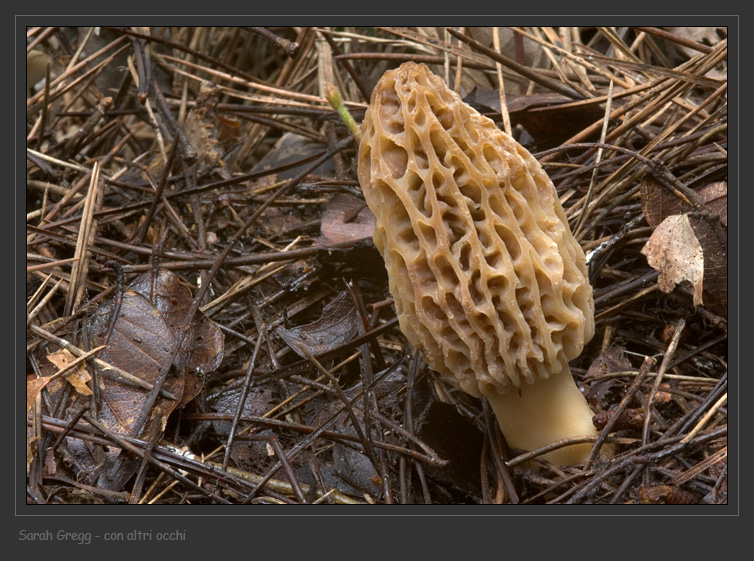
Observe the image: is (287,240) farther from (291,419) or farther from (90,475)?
(90,475)

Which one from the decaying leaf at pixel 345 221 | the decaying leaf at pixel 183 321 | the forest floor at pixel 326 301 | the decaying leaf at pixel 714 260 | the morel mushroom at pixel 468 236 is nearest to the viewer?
the morel mushroom at pixel 468 236

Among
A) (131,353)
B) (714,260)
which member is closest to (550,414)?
(714,260)

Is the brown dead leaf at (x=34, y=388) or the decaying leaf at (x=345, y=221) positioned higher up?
the decaying leaf at (x=345, y=221)

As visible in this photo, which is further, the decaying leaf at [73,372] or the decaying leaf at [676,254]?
the decaying leaf at [73,372]

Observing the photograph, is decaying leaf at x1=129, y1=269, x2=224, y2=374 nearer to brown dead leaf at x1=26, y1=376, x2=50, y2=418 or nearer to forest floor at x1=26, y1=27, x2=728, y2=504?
forest floor at x1=26, y1=27, x2=728, y2=504

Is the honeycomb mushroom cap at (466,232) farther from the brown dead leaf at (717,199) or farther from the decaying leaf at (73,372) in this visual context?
the decaying leaf at (73,372)

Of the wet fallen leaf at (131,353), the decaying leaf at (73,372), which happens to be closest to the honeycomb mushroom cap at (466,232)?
the wet fallen leaf at (131,353)
